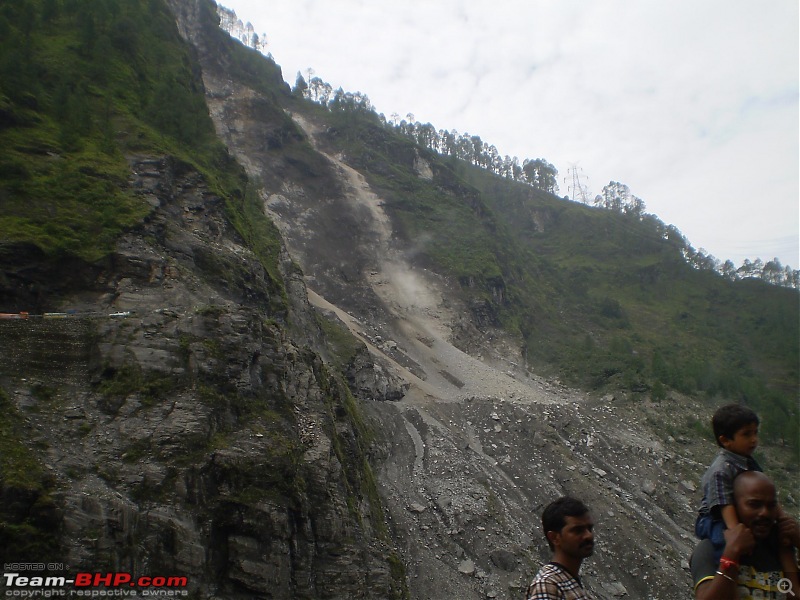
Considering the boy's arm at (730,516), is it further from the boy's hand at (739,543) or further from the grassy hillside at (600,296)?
the grassy hillside at (600,296)

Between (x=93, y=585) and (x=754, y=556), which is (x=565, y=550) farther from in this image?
(x=93, y=585)

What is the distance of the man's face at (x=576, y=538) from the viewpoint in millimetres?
3631

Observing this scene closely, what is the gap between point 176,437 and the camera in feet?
41.0

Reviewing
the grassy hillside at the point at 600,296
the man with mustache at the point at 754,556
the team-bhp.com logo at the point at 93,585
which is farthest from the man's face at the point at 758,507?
the grassy hillside at the point at 600,296

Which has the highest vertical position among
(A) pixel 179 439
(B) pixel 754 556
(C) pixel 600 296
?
(C) pixel 600 296

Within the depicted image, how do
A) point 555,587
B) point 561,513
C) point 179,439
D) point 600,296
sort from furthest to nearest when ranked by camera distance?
point 600,296 → point 179,439 → point 561,513 → point 555,587

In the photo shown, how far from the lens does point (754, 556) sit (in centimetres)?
309

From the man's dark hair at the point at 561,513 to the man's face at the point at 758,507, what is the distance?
963mm

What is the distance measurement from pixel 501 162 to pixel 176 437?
11214cm

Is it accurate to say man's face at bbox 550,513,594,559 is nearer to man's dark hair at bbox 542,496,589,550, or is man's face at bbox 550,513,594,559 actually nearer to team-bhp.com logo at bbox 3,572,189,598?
man's dark hair at bbox 542,496,589,550

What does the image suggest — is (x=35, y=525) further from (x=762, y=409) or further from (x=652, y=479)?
(x=762, y=409)

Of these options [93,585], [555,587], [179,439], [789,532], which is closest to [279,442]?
[179,439]

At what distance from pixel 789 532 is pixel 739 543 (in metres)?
0.33

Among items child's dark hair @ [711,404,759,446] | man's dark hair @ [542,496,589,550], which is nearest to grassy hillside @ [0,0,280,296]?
man's dark hair @ [542,496,589,550]
